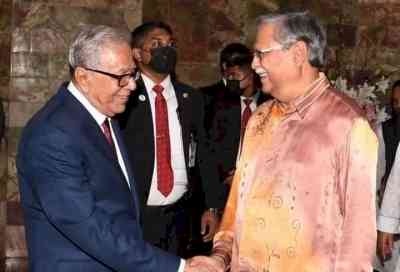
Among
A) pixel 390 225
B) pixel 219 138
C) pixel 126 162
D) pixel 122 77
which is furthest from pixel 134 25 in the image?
pixel 122 77

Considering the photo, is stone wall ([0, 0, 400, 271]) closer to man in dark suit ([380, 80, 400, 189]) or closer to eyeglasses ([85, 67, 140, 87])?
man in dark suit ([380, 80, 400, 189])

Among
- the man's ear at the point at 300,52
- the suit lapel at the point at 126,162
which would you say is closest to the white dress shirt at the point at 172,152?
the suit lapel at the point at 126,162

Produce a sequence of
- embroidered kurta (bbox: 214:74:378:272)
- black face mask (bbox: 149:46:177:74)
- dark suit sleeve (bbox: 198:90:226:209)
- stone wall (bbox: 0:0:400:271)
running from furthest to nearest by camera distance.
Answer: stone wall (bbox: 0:0:400:271) < dark suit sleeve (bbox: 198:90:226:209) < black face mask (bbox: 149:46:177:74) < embroidered kurta (bbox: 214:74:378:272)

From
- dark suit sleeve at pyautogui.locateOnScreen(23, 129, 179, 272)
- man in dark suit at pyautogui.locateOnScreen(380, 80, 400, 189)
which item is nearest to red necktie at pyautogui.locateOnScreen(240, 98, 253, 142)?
man in dark suit at pyautogui.locateOnScreen(380, 80, 400, 189)

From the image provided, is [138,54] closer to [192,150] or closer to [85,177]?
[192,150]

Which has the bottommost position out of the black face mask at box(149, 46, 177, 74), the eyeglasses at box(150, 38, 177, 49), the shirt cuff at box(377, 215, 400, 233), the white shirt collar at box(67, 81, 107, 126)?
the shirt cuff at box(377, 215, 400, 233)

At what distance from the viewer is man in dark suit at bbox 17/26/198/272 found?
2842mm

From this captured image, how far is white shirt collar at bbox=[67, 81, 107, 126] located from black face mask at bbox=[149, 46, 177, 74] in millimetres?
1604

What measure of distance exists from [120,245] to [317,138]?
0.82 meters

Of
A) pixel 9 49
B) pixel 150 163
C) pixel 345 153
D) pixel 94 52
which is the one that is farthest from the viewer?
pixel 9 49

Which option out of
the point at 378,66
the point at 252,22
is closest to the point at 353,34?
the point at 378,66

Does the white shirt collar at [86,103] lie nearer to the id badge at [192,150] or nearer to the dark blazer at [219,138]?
the id badge at [192,150]

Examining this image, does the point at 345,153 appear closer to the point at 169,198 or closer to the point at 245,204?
the point at 245,204

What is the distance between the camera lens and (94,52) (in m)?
3.02
